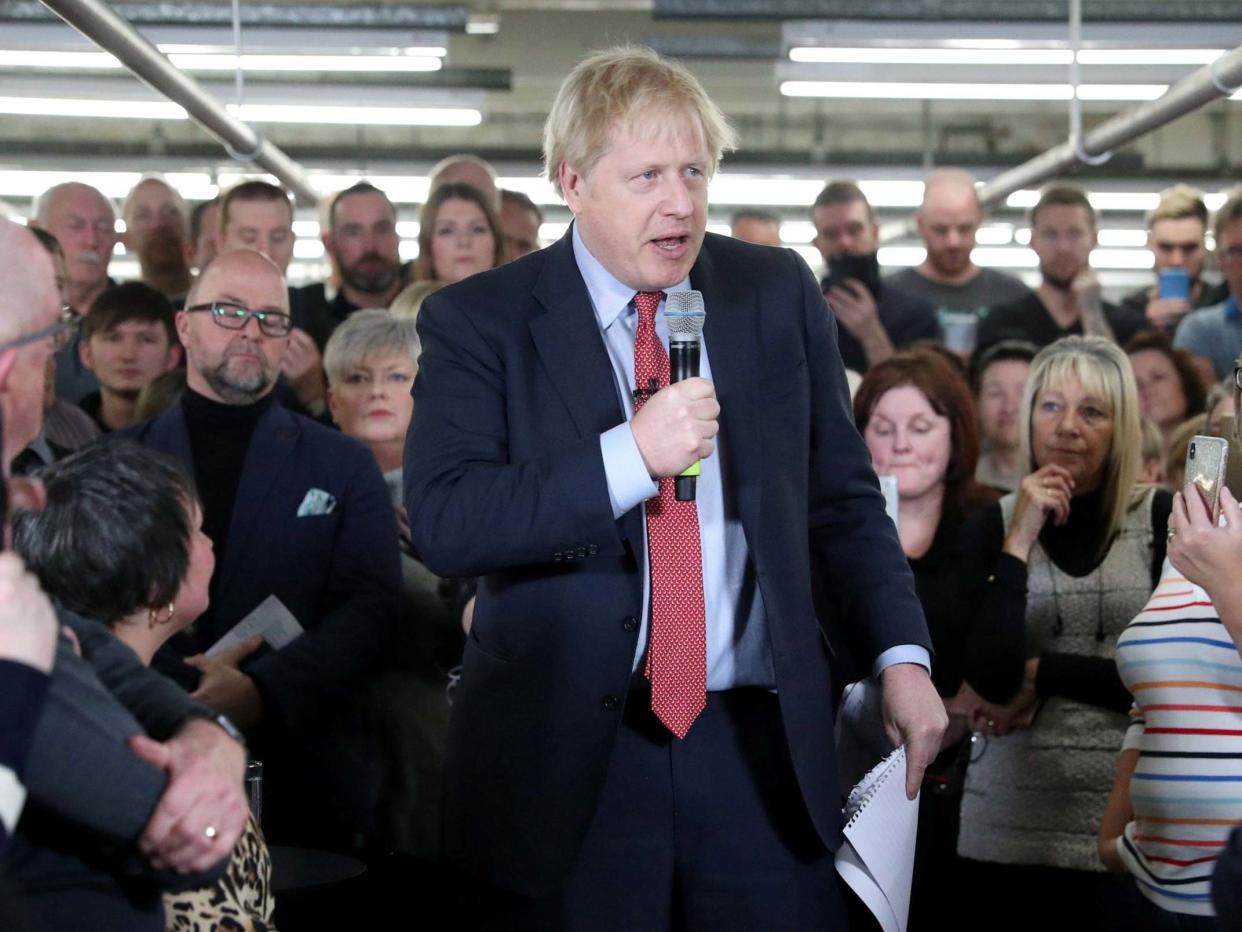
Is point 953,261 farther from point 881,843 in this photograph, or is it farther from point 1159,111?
point 881,843

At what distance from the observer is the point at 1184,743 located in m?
2.45

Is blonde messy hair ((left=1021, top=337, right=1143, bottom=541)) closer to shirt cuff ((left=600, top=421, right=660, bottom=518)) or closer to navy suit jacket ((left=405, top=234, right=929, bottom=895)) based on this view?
navy suit jacket ((left=405, top=234, right=929, bottom=895))

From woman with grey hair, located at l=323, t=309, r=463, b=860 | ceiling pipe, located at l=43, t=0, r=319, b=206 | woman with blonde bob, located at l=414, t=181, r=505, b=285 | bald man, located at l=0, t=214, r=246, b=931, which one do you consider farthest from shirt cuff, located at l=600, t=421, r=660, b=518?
ceiling pipe, located at l=43, t=0, r=319, b=206

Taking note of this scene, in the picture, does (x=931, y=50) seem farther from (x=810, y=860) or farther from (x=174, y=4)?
(x=810, y=860)

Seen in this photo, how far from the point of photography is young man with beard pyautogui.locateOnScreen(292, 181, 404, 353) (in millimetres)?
5719

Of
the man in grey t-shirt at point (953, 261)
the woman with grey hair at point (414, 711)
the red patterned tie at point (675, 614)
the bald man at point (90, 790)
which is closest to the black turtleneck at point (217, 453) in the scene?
the woman with grey hair at point (414, 711)

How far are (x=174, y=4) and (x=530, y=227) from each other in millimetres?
2394

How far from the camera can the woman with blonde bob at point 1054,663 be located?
3576 millimetres

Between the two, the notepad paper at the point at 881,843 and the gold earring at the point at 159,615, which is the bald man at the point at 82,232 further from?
the notepad paper at the point at 881,843

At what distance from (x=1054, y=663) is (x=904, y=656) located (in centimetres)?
140

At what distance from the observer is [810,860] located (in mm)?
2307

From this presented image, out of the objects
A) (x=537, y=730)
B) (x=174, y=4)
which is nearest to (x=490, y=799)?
(x=537, y=730)

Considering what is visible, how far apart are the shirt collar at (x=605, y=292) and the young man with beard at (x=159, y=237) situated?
3.89m

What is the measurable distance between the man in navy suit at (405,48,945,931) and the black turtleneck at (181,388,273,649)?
1.57 metres
